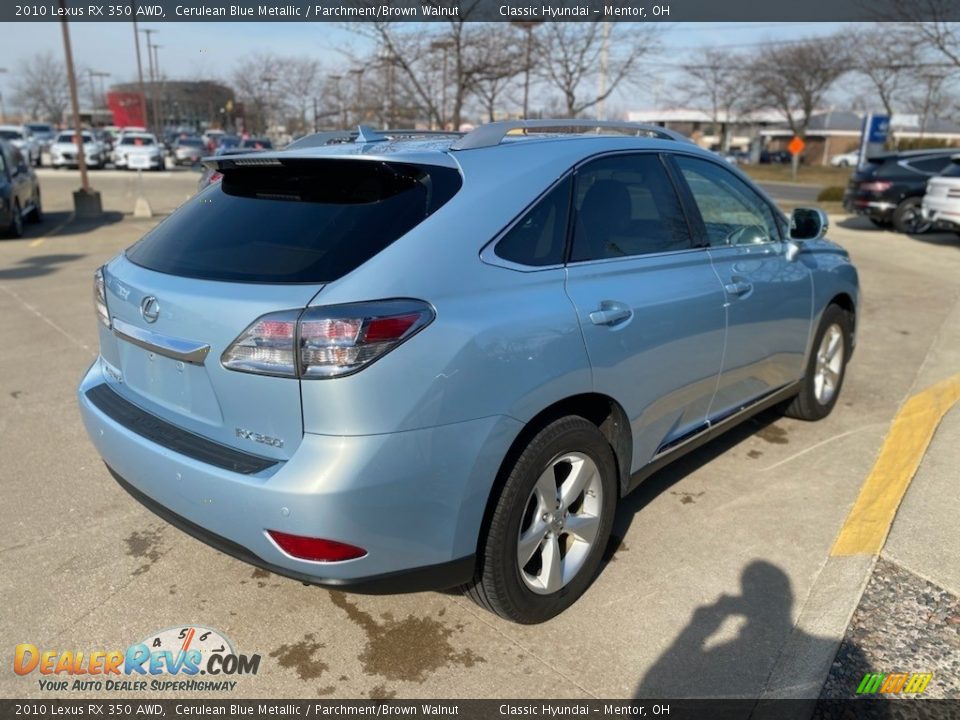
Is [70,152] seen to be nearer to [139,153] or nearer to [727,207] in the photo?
[139,153]

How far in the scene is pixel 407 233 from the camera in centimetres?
227

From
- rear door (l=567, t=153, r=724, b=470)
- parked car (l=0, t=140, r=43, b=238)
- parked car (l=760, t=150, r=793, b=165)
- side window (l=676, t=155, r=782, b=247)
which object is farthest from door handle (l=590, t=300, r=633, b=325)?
parked car (l=760, t=150, r=793, b=165)

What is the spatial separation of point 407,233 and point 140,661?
175cm

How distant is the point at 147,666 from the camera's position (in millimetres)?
2545

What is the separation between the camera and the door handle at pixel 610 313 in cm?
267

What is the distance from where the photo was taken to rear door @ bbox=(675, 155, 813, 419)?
3533mm

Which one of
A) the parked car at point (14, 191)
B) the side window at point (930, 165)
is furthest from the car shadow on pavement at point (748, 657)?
the side window at point (930, 165)

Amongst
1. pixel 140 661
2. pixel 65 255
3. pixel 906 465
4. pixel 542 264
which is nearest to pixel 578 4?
pixel 65 255

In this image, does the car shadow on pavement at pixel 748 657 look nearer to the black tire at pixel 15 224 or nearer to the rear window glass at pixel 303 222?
the rear window glass at pixel 303 222

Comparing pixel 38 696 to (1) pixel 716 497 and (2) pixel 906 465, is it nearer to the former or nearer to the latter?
(1) pixel 716 497

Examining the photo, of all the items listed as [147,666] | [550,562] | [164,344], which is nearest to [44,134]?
[164,344]

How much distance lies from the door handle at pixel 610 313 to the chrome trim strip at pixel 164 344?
4.34 ft

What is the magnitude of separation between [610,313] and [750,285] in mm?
1253

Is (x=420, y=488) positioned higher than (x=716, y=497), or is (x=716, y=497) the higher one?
(x=420, y=488)
